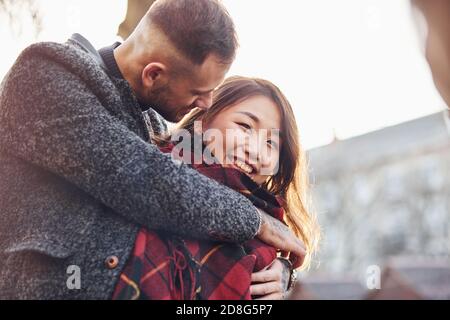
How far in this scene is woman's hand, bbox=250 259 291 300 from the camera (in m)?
1.56

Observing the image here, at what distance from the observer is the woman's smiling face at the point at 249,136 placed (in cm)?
186

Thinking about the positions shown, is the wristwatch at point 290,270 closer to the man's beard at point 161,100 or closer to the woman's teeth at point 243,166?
the woman's teeth at point 243,166

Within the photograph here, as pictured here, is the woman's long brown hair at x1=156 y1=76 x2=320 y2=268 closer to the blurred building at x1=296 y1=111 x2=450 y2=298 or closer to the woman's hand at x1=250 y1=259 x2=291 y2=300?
the woman's hand at x1=250 y1=259 x2=291 y2=300

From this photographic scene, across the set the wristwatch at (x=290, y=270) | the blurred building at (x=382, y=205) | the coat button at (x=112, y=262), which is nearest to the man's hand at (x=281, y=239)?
the wristwatch at (x=290, y=270)

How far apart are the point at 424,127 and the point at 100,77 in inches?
1280

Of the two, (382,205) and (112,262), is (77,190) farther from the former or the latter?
(382,205)

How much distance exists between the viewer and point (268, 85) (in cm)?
212

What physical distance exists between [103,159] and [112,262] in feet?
0.79

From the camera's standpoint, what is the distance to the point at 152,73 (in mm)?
1734

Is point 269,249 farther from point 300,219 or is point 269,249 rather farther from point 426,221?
point 426,221

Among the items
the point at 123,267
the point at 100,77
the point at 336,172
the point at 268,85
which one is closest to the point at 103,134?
the point at 100,77

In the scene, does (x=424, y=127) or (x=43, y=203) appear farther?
(x=424, y=127)

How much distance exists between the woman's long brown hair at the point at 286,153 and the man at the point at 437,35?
0.98 metres

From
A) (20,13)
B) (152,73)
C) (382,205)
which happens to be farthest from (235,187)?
(382,205)
